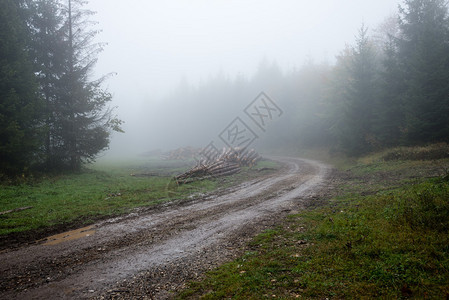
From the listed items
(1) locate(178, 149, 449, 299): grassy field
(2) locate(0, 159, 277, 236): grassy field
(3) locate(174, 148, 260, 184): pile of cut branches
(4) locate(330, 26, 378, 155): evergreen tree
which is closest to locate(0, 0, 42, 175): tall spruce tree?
(2) locate(0, 159, 277, 236): grassy field

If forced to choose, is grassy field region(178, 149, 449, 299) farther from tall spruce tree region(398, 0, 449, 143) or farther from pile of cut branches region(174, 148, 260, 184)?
tall spruce tree region(398, 0, 449, 143)

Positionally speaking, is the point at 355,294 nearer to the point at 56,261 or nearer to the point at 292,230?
the point at 292,230

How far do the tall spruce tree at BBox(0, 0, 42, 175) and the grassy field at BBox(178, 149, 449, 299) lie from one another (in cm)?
1575

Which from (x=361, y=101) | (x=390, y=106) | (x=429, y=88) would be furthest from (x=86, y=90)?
(x=390, y=106)

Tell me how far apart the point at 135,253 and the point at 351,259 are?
4.80 metres

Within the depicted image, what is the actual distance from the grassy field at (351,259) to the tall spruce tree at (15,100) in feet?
51.7

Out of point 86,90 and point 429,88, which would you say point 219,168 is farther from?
point 429,88

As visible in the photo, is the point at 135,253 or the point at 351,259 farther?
the point at 135,253

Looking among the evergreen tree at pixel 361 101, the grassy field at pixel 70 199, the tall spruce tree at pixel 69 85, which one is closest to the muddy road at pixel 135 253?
the grassy field at pixel 70 199

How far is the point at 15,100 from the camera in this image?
13.7 metres

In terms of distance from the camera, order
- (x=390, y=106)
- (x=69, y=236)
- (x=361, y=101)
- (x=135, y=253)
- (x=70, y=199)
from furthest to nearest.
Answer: (x=361, y=101) → (x=390, y=106) → (x=70, y=199) → (x=69, y=236) → (x=135, y=253)

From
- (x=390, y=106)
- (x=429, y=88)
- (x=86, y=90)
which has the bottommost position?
(x=390, y=106)

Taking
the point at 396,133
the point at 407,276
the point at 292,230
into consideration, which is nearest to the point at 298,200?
the point at 292,230

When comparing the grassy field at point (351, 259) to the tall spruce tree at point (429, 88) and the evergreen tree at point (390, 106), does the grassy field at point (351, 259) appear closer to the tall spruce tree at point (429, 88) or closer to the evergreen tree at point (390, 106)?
the tall spruce tree at point (429, 88)
